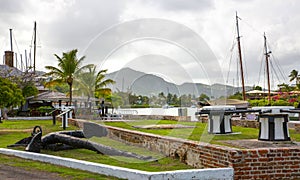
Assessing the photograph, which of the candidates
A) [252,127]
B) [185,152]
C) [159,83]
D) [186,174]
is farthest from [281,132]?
[159,83]

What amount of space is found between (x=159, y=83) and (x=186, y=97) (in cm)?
324

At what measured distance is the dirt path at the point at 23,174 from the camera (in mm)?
7090

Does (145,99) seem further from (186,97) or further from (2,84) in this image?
(2,84)

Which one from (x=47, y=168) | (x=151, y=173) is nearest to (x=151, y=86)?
(x=47, y=168)

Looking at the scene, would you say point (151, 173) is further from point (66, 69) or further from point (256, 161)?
point (66, 69)

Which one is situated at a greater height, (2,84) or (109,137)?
(2,84)

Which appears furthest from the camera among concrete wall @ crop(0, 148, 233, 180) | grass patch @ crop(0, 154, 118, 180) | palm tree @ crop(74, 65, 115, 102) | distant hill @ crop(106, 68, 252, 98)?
palm tree @ crop(74, 65, 115, 102)

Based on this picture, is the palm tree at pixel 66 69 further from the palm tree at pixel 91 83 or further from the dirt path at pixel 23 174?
the dirt path at pixel 23 174

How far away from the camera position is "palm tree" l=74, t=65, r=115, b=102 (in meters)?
33.7

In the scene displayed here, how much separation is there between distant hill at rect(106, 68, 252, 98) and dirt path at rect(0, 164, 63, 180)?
8.19 meters

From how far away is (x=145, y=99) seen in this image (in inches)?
941

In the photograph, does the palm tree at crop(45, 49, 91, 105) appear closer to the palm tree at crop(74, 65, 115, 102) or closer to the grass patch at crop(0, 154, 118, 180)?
the palm tree at crop(74, 65, 115, 102)

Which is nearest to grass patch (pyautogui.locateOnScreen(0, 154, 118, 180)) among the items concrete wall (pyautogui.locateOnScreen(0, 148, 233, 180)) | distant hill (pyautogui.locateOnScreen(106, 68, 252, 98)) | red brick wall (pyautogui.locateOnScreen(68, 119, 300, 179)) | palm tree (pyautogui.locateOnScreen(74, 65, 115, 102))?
concrete wall (pyautogui.locateOnScreen(0, 148, 233, 180))

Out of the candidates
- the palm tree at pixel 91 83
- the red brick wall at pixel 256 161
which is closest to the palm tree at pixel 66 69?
the palm tree at pixel 91 83
